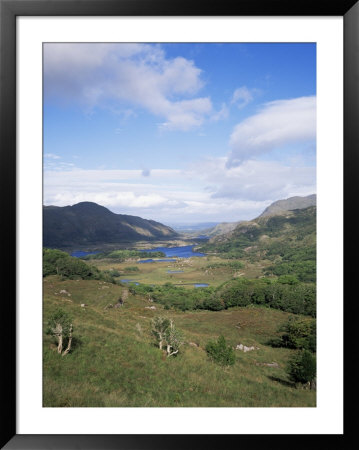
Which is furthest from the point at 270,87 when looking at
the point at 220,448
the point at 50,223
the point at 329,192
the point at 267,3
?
the point at 220,448

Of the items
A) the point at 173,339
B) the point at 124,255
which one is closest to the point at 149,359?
the point at 173,339

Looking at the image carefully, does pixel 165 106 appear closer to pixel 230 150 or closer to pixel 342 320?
pixel 230 150

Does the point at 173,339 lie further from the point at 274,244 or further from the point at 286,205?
the point at 286,205

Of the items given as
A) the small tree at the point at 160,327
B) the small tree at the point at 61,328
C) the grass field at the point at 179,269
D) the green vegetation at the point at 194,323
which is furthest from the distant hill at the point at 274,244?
the small tree at the point at 61,328

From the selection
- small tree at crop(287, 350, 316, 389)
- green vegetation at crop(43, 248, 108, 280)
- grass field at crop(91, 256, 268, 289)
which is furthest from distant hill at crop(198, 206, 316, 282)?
green vegetation at crop(43, 248, 108, 280)

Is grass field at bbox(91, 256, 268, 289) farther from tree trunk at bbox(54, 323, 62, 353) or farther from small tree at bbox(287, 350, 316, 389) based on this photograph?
small tree at bbox(287, 350, 316, 389)

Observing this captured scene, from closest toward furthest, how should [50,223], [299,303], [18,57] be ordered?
[18,57] → [50,223] → [299,303]
